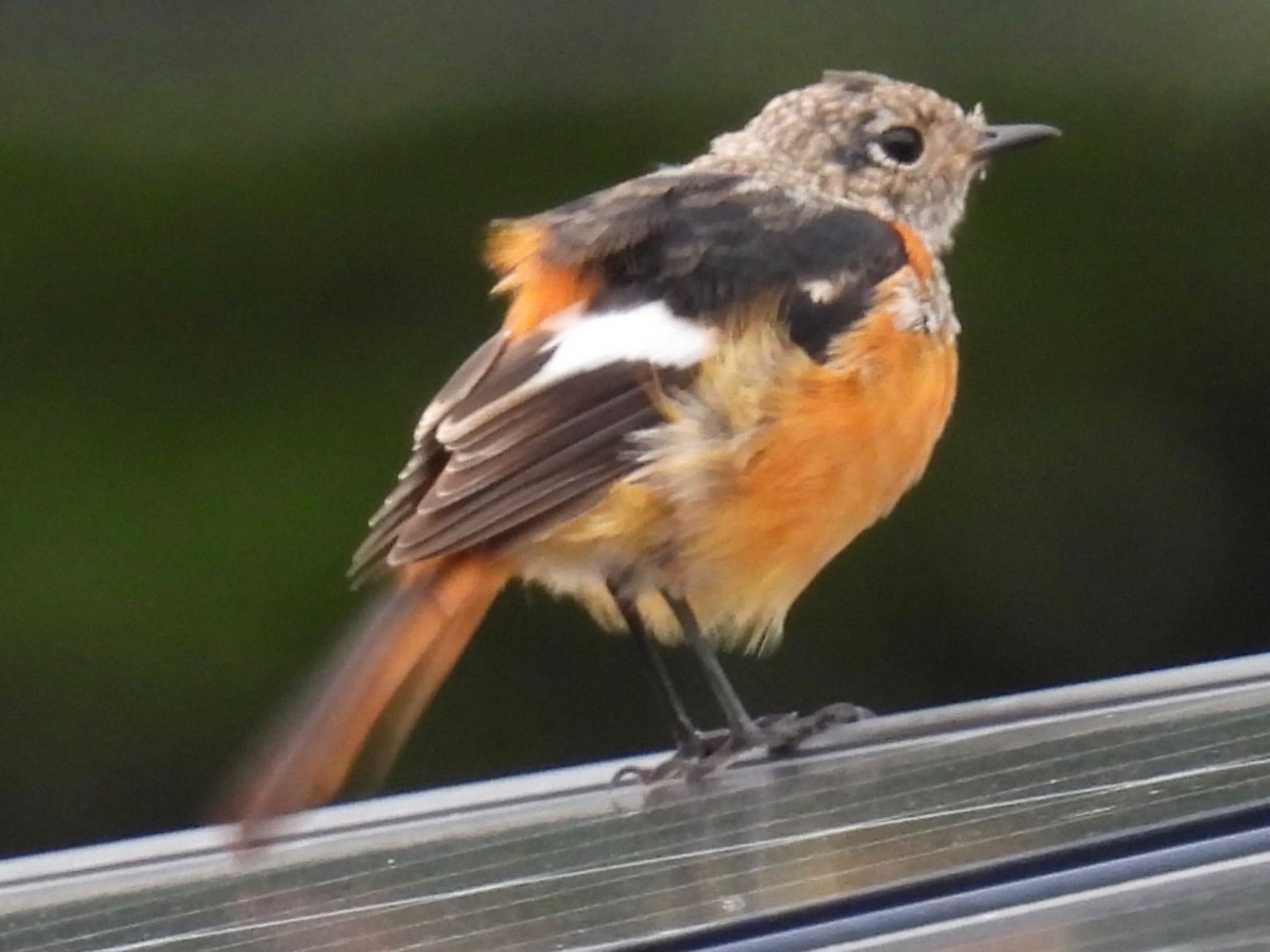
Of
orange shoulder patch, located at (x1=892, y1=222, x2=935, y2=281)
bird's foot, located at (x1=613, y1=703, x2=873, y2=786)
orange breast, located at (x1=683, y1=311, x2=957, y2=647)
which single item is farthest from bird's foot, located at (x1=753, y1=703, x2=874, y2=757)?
orange shoulder patch, located at (x1=892, y1=222, x2=935, y2=281)

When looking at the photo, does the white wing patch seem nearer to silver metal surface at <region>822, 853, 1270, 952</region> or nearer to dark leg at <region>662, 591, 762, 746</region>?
dark leg at <region>662, 591, 762, 746</region>

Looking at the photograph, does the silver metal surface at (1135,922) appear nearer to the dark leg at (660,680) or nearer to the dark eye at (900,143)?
the dark leg at (660,680)

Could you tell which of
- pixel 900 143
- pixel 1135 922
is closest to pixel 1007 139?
pixel 900 143

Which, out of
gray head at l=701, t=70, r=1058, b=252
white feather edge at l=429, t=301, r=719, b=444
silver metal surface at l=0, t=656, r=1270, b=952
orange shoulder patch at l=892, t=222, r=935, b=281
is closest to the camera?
silver metal surface at l=0, t=656, r=1270, b=952

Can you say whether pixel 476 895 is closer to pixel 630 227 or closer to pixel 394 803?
pixel 394 803

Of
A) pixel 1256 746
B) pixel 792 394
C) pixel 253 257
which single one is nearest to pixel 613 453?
pixel 792 394

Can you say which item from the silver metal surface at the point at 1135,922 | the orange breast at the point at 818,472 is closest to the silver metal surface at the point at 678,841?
the silver metal surface at the point at 1135,922

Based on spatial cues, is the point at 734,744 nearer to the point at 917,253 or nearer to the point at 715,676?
the point at 715,676
